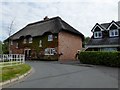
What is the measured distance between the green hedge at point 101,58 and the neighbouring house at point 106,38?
211 inches

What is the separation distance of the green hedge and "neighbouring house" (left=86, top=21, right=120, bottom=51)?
537cm

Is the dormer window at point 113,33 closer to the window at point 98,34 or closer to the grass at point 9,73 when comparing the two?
the window at point 98,34

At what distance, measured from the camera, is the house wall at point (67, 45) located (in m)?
40.2

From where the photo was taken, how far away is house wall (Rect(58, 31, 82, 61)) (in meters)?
40.2

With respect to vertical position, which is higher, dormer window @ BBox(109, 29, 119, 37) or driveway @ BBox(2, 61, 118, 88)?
dormer window @ BBox(109, 29, 119, 37)

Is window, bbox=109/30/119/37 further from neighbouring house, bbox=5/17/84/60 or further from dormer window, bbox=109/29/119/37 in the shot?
neighbouring house, bbox=5/17/84/60

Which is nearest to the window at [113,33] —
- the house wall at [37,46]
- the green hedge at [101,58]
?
the green hedge at [101,58]

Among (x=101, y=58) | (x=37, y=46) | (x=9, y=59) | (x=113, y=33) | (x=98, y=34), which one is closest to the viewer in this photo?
(x=9, y=59)

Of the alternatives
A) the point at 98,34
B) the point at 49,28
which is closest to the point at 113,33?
the point at 98,34

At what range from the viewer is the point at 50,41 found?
137 feet

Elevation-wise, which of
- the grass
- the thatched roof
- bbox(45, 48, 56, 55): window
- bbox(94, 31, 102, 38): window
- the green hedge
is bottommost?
the grass

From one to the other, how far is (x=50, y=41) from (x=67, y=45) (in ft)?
11.8

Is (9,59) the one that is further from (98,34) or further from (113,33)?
(98,34)

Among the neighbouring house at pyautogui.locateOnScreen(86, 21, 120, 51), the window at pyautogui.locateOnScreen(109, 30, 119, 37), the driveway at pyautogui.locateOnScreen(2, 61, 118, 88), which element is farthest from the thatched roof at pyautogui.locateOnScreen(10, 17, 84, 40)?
the driveway at pyautogui.locateOnScreen(2, 61, 118, 88)
